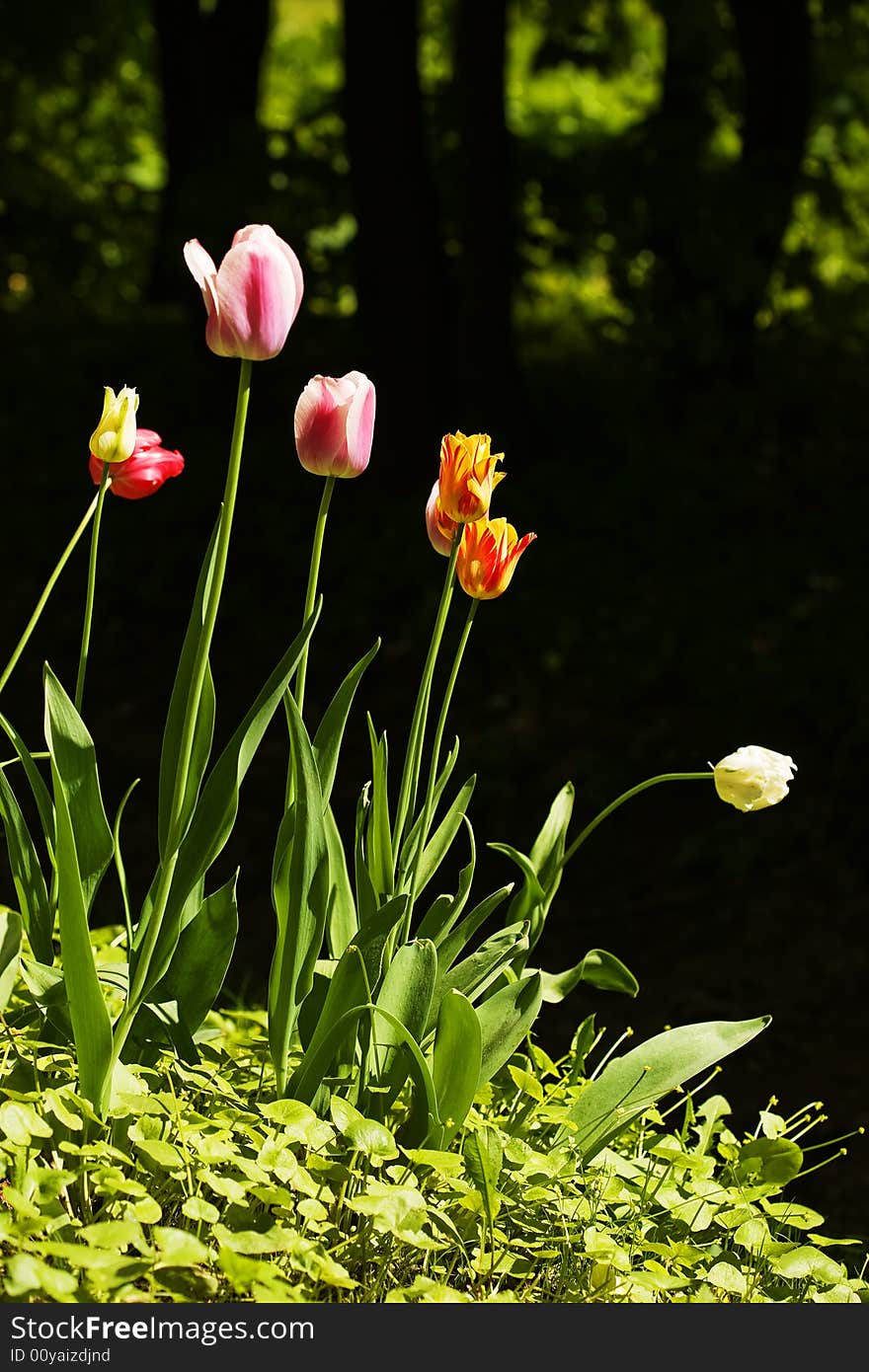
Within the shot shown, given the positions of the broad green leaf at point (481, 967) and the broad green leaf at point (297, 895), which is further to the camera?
the broad green leaf at point (481, 967)

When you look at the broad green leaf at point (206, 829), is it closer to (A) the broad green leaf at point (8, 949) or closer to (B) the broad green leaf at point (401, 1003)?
(A) the broad green leaf at point (8, 949)

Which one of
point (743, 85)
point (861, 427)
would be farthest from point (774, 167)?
point (861, 427)

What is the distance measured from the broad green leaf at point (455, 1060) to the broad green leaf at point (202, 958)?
33cm

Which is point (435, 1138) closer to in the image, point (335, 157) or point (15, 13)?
point (335, 157)

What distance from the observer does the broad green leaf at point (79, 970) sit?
1936 mm

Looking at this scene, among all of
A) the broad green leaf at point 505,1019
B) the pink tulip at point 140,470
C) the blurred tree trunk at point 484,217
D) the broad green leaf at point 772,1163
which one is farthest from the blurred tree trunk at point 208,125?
the broad green leaf at point 772,1163

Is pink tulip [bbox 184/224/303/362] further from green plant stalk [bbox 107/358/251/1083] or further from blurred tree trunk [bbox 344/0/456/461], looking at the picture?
blurred tree trunk [bbox 344/0/456/461]

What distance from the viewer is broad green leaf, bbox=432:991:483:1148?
6.64ft

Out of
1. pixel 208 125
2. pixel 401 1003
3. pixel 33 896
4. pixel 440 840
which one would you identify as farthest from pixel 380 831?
pixel 208 125

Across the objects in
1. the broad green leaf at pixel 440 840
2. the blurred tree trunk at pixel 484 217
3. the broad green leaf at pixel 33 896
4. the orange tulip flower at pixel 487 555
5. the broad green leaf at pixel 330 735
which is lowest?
the broad green leaf at pixel 33 896

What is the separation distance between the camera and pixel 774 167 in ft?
23.1

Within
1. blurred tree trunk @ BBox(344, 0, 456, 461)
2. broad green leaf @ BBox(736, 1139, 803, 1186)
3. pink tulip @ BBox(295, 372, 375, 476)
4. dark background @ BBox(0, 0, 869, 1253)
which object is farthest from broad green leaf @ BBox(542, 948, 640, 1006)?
blurred tree trunk @ BBox(344, 0, 456, 461)

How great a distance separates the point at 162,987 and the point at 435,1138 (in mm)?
466

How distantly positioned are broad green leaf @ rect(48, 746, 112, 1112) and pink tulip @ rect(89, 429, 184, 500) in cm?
51
